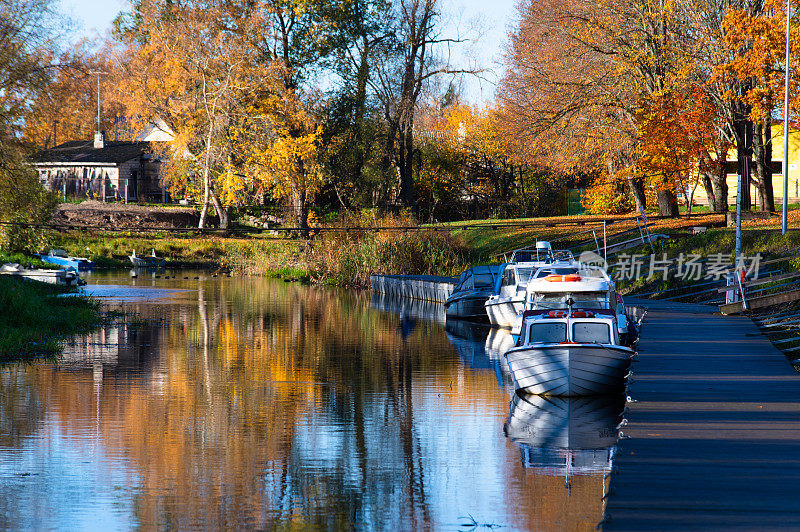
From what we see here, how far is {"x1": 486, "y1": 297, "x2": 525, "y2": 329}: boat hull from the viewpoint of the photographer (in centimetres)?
3011

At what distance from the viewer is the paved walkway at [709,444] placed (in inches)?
387

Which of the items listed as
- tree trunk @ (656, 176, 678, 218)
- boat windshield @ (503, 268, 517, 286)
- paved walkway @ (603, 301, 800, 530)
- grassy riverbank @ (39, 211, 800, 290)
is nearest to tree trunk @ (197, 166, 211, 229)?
grassy riverbank @ (39, 211, 800, 290)

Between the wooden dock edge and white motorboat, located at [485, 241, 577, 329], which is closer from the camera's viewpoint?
the wooden dock edge

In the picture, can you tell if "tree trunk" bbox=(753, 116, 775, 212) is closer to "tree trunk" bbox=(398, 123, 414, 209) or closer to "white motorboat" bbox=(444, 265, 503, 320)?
"white motorboat" bbox=(444, 265, 503, 320)

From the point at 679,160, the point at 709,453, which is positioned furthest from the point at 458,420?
the point at 679,160

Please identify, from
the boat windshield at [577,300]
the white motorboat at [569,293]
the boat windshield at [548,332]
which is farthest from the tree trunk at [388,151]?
the boat windshield at [548,332]

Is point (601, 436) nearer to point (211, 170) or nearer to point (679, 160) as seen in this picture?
point (679, 160)

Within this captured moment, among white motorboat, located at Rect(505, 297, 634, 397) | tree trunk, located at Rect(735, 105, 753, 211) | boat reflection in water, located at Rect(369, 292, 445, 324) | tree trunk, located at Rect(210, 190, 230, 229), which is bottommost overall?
boat reflection in water, located at Rect(369, 292, 445, 324)

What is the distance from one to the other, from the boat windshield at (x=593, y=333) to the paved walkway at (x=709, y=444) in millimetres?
1020

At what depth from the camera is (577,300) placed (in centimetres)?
2364

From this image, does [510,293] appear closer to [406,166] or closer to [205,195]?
[406,166]

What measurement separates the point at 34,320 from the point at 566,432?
1721 centimetres

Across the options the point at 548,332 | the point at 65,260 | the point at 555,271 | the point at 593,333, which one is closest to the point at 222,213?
the point at 65,260

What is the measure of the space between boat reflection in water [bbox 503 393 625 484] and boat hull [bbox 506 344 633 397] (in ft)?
0.83
